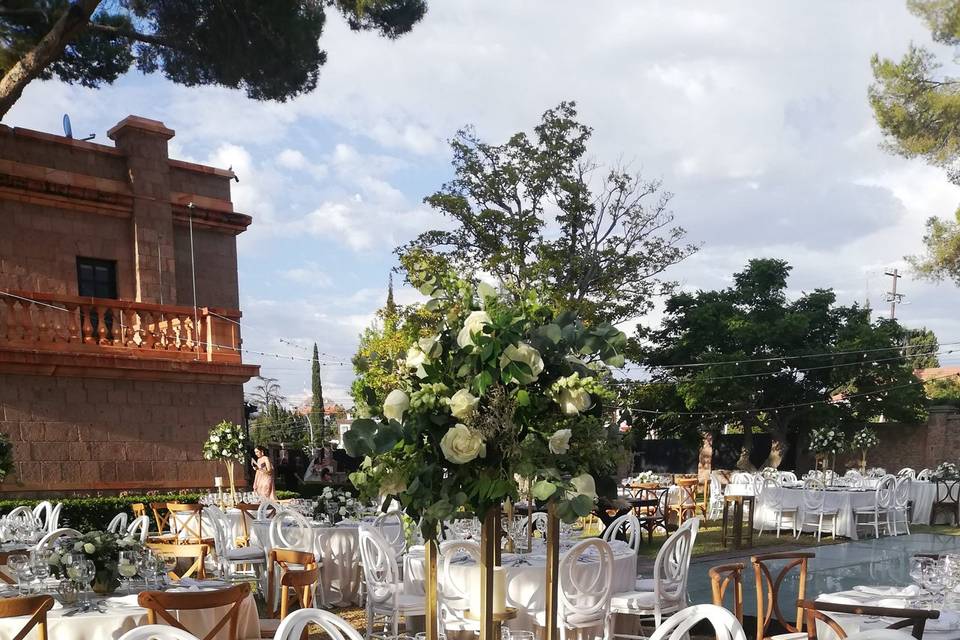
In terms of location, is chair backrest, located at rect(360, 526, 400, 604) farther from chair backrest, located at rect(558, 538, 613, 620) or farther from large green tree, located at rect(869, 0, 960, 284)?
large green tree, located at rect(869, 0, 960, 284)

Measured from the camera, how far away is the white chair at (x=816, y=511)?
11531 millimetres

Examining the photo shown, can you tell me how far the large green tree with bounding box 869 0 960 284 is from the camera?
15047mm

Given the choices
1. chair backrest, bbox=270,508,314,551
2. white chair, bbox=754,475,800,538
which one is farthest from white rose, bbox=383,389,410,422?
white chair, bbox=754,475,800,538

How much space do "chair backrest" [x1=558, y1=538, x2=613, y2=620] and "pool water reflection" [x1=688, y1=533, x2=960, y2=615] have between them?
2237 millimetres

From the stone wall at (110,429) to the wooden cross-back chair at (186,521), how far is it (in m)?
3.47

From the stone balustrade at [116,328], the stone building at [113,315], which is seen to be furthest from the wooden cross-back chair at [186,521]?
the stone balustrade at [116,328]

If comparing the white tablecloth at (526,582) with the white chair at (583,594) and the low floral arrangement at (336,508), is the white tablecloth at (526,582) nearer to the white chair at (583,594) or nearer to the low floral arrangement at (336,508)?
the white chair at (583,594)

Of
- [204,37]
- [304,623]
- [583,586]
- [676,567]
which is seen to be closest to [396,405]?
[304,623]

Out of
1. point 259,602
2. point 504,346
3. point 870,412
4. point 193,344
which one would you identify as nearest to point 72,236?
point 193,344

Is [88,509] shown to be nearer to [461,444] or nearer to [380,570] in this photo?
[380,570]

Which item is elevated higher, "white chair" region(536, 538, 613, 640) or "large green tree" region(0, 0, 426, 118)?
"large green tree" region(0, 0, 426, 118)

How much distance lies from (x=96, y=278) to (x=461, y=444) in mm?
13612

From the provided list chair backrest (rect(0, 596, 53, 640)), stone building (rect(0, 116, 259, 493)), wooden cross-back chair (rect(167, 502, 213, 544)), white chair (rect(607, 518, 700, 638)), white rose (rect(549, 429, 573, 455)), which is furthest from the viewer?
stone building (rect(0, 116, 259, 493))

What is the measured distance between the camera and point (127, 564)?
4.07 meters
